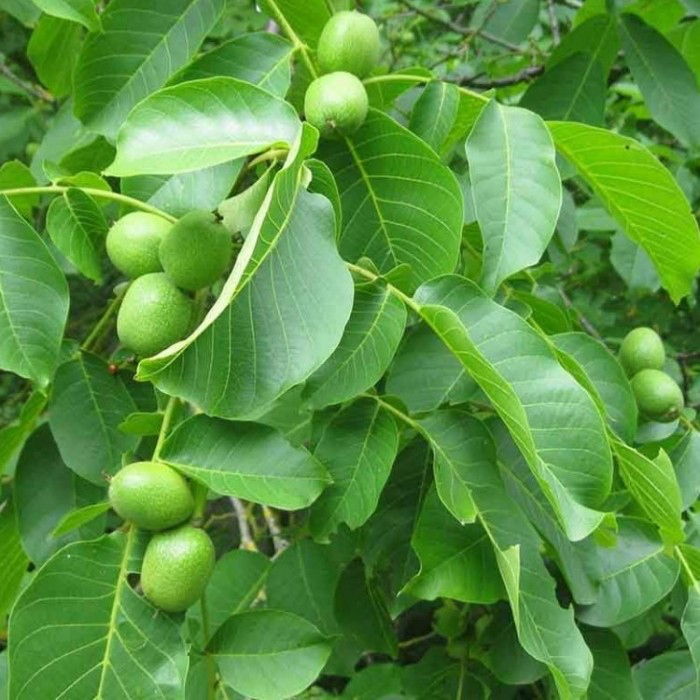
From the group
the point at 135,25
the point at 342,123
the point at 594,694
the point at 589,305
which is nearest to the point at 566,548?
the point at 594,694

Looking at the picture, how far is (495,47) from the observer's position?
8.18 feet

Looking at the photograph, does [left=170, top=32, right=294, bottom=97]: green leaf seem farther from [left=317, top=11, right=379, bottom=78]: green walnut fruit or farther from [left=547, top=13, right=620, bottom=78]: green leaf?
[left=547, top=13, right=620, bottom=78]: green leaf

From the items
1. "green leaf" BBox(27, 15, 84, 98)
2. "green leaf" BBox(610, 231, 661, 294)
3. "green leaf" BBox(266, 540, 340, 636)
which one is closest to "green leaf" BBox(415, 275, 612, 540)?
"green leaf" BBox(266, 540, 340, 636)

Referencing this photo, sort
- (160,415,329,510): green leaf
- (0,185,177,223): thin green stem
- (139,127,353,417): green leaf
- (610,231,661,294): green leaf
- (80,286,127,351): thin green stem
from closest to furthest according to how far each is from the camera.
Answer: (139,127,353,417): green leaf
(160,415,329,510): green leaf
(0,185,177,223): thin green stem
(80,286,127,351): thin green stem
(610,231,661,294): green leaf

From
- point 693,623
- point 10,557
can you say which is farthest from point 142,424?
point 693,623

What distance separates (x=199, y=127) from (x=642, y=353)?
0.79m

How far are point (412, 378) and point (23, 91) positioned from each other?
1.60m

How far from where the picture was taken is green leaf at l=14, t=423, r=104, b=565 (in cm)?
109

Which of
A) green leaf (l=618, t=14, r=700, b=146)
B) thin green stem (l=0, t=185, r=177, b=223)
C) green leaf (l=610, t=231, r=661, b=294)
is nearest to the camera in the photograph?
thin green stem (l=0, t=185, r=177, b=223)

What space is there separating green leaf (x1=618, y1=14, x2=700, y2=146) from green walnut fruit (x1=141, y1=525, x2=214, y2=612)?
1.02 metres

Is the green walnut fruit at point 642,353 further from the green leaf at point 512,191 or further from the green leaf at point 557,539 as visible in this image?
the green leaf at point 512,191

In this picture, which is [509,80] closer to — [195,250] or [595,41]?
[595,41]

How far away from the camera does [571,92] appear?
1.53 meters

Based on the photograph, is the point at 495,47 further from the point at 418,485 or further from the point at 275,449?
the point at 275,449
